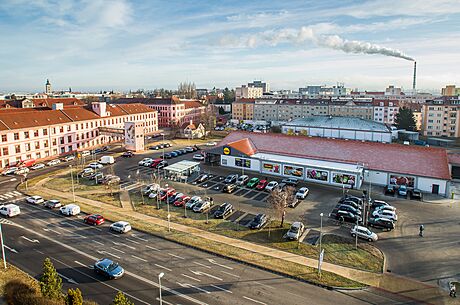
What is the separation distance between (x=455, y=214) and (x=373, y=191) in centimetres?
1147

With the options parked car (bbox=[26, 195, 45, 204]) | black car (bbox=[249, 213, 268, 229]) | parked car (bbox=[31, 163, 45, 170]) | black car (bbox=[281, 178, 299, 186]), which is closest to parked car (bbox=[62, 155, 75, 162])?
parked car (bbox=[31, 163, 45, 170])

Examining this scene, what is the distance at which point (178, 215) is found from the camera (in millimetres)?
41812

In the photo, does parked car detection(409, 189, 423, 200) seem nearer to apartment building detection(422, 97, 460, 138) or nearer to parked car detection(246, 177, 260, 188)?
parked car detection(246, 177, 260, 188)

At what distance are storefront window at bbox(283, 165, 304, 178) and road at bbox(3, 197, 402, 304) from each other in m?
30.0

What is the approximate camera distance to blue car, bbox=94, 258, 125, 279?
27.5 meters

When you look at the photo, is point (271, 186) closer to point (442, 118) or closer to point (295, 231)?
point (295, 231)

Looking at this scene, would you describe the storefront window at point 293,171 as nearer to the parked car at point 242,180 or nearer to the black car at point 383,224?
the parked car at point 242,180

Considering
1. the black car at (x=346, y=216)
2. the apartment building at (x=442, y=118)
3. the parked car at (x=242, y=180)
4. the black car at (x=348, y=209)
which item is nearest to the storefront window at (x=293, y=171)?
the parked car at (x=242, y=180)

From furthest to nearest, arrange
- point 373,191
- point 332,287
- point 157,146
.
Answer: point 157,146, point 373,191, point 332,287

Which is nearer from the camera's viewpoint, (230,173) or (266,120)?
(230,173)

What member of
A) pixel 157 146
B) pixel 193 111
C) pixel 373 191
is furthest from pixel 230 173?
pixel 193 111

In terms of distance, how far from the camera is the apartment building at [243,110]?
475 ft

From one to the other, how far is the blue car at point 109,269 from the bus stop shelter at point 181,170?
2895 centimetres

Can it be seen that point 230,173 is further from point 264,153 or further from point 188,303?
point 188,303
